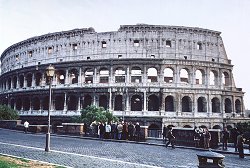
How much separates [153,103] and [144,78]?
319cm

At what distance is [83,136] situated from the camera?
19.6 m

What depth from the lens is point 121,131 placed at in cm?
1777

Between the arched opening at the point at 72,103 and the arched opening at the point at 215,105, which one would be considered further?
the arched opening at the point at 72,103

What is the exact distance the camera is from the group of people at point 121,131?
17.3 m

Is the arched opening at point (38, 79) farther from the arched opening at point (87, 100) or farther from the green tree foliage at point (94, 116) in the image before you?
the green tree foliage at point (94, 116)

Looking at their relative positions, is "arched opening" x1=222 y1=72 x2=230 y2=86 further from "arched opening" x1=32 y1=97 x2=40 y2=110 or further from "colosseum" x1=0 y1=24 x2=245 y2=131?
"arched opening" x1=32 y1=97 x2=40 y2=110

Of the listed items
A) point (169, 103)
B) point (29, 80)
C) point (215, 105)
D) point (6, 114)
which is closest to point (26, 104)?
point (29, 80)

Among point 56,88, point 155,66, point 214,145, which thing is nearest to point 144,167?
point 214,145

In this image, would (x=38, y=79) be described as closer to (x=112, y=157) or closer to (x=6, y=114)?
(x=6, y=114)

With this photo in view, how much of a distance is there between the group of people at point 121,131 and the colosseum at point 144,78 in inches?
430

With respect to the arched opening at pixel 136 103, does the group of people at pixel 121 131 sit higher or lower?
lower

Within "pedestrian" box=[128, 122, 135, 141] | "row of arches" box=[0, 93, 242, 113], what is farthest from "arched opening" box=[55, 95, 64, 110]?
"pedestrian" box=[128, 122, 135, 141]

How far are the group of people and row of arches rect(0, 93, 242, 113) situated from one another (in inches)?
452

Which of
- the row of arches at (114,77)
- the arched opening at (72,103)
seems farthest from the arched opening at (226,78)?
the arched opening at (72,103)
